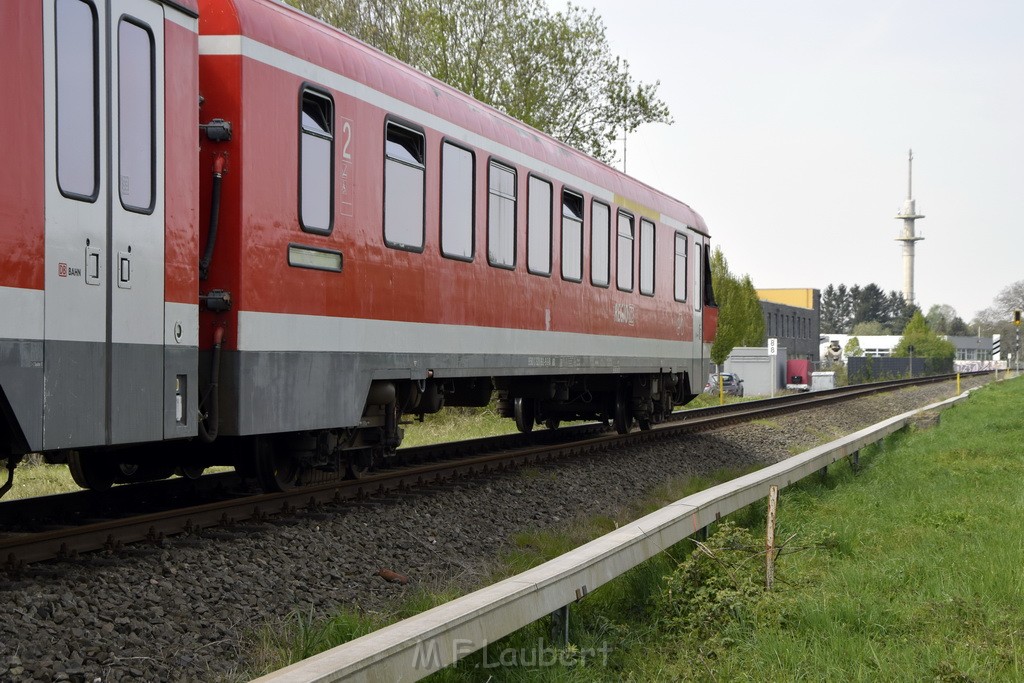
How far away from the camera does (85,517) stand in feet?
24.6

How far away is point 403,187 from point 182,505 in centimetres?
315

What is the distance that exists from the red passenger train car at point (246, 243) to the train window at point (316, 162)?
0.07ft

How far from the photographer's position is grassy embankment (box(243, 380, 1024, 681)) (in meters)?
5.13

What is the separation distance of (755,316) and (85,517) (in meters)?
63.2

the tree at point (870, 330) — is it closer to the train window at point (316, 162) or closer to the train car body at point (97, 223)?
the train window at point (316, 162)

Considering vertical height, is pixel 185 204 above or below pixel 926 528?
above

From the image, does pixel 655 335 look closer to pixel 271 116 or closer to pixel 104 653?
pixel 271 116

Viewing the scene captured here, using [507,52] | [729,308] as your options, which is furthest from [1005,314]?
[507,52]

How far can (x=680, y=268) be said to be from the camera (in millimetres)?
17453

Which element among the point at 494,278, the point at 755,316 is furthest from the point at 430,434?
the point at 755,316

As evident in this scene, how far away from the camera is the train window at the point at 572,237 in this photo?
42.7 ft

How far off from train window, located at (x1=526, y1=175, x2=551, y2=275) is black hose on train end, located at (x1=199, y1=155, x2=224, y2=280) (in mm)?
5012

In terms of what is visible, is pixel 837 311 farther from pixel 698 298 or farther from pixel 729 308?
pixel 698 298

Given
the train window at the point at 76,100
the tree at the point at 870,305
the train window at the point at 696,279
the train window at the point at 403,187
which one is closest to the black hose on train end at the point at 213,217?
the train window at the point at 76,100
